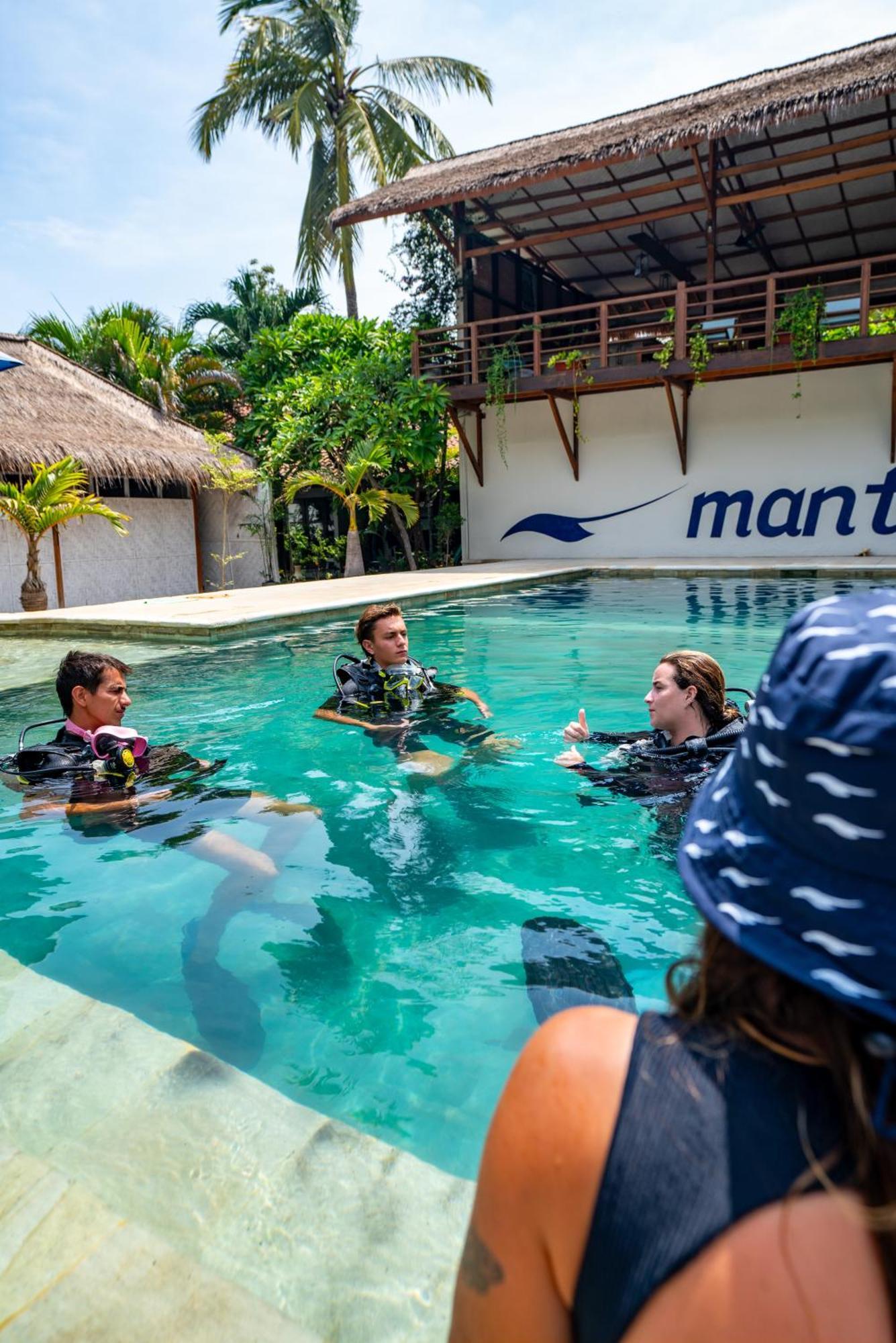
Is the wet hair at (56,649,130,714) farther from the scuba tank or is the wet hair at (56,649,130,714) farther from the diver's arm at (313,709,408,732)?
the scuba tank

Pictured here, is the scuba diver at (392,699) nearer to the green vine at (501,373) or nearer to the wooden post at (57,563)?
the wooden post at (57,563)

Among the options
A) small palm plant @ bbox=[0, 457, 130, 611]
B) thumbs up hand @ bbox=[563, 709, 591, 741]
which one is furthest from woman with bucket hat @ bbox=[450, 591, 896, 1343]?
small palm plant @ bbox=[0, 457, 130, 611]

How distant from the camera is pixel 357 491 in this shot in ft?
55.5

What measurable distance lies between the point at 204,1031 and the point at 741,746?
2.26m

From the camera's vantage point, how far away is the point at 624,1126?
664mm

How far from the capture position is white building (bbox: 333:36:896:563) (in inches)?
531

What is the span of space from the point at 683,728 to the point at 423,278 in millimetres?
21121

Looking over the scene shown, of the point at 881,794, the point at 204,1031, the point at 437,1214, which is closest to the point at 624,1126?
A: the point at 881,794

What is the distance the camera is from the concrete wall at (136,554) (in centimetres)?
1396

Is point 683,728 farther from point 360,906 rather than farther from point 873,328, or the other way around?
point 873,328

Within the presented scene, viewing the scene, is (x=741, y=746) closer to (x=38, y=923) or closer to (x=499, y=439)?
(x=38, y=923)

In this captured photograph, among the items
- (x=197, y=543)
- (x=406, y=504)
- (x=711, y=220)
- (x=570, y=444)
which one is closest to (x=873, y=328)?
(x=711, y=220)

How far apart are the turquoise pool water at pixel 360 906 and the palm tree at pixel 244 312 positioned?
18455 millimetres

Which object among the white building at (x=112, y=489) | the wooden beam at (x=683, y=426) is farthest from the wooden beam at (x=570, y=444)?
the white building at (x=112, y=489)
